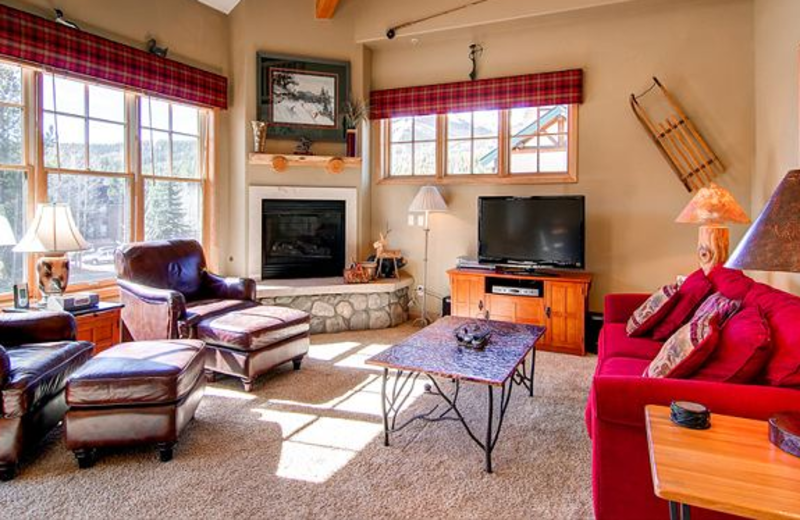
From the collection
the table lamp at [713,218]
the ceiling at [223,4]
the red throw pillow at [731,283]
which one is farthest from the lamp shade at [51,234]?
the table lamp at [713,218]

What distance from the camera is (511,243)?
15.9 ft

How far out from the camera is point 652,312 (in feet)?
10.0

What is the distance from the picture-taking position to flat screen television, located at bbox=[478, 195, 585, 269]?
454cm

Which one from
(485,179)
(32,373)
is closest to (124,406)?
(32,373)

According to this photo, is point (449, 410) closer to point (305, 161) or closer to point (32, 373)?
point (32, 373)

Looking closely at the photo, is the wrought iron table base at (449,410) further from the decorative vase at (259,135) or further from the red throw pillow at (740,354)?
the decorative vase at (259,135)

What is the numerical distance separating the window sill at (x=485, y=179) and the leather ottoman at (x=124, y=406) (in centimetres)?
356

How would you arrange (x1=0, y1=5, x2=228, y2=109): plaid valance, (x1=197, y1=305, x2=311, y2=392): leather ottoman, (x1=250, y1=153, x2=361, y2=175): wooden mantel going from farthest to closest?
(x1=250, y1=153, x2=361, y2=175): wooden mantel
(x1=0, y1=5, x2=228, y2=109): plaid valance
(x1=197, y1=305, x2=311, y2=392): leather ottoman

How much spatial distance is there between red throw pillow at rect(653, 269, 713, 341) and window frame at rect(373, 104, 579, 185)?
2.08m

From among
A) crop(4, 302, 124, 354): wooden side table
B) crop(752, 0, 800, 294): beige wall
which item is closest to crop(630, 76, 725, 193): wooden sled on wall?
crop(752, 0, 800, 294): beige wall

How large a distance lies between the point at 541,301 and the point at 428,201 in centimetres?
150

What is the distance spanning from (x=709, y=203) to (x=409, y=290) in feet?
10.1

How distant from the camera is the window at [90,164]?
391cm

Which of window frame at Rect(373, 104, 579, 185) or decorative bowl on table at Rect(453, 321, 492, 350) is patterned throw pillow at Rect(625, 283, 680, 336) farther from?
window frame at Rect(373, 104, 579, 185)
